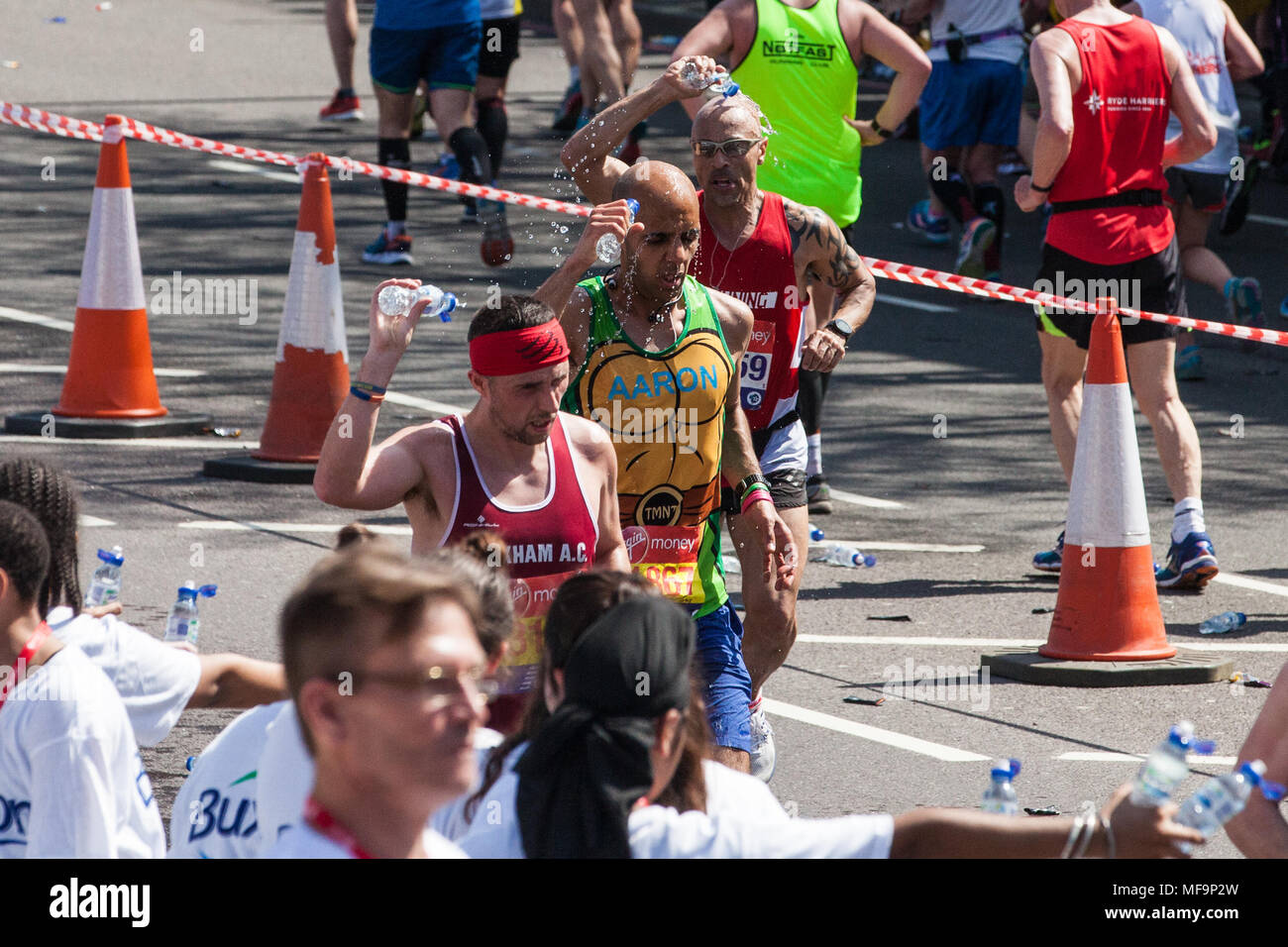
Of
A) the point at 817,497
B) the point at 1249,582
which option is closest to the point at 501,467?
the point at 1249,582

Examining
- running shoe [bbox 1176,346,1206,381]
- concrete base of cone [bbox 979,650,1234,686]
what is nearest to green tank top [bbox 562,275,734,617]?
concrete base of cone [bbox 979,650,1234,686]

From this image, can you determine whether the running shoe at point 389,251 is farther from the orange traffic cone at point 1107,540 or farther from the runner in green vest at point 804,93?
the orange traffic cone at point 1107,540

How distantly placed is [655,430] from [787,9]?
4.47 m

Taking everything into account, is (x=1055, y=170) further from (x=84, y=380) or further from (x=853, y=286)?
(x=84, y=380)

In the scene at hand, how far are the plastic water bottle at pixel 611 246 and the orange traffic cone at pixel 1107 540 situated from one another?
2.35 metres

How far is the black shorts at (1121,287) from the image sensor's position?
318 inches

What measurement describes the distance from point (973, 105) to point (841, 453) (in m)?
4.83

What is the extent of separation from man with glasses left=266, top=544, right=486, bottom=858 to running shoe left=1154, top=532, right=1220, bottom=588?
19.2 feet

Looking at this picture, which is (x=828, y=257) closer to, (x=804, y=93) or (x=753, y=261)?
(x=753, y=261)

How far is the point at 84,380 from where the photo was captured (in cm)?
985

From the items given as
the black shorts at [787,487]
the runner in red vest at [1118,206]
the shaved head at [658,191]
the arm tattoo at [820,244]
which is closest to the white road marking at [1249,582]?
the runner in red vest at [1118,206]

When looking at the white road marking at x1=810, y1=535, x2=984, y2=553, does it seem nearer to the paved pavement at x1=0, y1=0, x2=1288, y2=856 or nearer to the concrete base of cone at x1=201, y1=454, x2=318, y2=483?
the paved pavement at x1=0, y1=0, x2=1288, y2=856

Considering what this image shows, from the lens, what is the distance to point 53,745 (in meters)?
A: 3.51

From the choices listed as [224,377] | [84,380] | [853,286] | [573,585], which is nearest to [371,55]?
[224,377]
